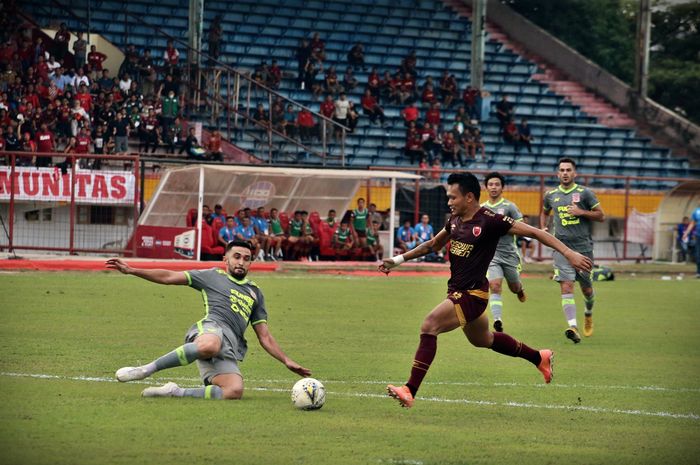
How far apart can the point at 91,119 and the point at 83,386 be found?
71.1 feet

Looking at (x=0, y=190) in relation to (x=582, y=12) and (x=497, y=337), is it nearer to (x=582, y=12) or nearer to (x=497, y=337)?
(x=497, y=337)

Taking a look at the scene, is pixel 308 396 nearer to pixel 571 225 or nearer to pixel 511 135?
pixel 571 225

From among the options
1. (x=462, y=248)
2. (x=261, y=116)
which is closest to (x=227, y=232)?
(x=261, y=116)

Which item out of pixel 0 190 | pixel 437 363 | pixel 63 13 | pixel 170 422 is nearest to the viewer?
pixel 170 422

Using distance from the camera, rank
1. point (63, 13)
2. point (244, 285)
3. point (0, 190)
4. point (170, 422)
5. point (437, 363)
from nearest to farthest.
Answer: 1. point (170, 422)
2. point (244, 285)
3. point (437, 363)
4. point (0, 190)
5. point (63, 13)

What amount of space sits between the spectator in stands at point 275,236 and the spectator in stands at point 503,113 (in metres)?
13.9

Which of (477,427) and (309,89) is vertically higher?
(309,89)

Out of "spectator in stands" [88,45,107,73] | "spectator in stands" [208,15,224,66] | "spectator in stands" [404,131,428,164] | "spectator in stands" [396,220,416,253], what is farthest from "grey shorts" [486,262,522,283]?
"spectator in stands" [208,15,224,66]

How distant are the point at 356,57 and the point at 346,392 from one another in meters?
31.6

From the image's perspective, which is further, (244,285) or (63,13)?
(63,13)

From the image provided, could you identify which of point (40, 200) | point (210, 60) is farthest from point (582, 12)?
point (40, 200)

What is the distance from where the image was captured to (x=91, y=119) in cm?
3123

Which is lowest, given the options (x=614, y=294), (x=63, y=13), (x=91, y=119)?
(x=614, y=294)

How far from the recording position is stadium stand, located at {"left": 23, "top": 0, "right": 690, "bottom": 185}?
38.9 metres
